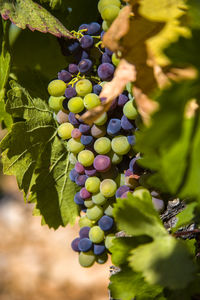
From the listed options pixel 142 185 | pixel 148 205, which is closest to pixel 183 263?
pixel 148 205

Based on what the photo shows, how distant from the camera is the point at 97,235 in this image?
0.88m

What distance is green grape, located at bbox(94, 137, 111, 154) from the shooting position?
0.80 meters

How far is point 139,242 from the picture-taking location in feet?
2.05

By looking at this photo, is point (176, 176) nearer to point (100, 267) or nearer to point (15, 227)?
point (100, 267)

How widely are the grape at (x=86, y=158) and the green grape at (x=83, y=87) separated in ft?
0.38

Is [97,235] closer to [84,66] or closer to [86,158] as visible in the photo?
[86,158]

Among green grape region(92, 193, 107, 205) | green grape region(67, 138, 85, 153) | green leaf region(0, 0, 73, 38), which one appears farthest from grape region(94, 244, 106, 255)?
green leaf region(0, 0, 73, 38)

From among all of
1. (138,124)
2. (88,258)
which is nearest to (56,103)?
(138,124)

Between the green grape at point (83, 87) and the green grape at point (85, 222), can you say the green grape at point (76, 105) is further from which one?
the green grape at point (85, 222)

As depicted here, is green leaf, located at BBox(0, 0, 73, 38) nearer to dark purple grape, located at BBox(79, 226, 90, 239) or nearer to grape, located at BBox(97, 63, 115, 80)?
grape, located at BBox(97, 63, 115, 80)

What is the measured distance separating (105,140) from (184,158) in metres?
0.40

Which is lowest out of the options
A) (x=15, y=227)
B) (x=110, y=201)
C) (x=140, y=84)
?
(x=15, y=227)

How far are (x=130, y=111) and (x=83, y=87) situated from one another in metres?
0.12

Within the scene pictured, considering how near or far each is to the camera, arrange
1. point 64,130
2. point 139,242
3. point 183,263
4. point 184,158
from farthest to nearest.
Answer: point 64,130
point 139,242
point 183,263
point 184,158
